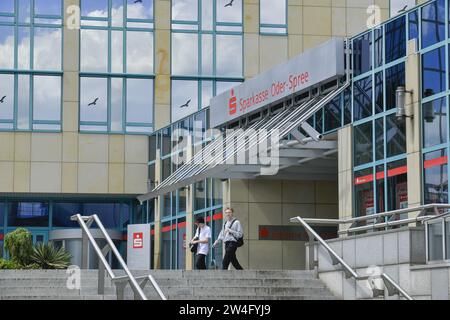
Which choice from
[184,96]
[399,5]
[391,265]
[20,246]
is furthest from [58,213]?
[391,265]

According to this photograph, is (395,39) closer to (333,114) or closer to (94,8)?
(333,114)

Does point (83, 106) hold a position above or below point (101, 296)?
above

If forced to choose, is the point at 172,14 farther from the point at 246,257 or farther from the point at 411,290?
the point at 411,290

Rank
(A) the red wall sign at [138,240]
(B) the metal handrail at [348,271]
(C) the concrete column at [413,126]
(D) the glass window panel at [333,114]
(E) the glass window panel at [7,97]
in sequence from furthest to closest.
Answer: (E) the glass window panel at [7,97], (A) the red wall sign at [138,240], (D) the glass window panel at [333,114], (C) the concrete column at [413,126], (B) the metal handrail at [348,271]

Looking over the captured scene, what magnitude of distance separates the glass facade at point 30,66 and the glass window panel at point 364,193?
17280 millimetres

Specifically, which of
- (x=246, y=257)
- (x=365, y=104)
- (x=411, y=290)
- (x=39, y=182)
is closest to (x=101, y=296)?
(x=411, y=290)

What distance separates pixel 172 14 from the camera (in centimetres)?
4003

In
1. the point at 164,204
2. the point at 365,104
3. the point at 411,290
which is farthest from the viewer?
the point at 164,204

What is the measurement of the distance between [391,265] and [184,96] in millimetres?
23524

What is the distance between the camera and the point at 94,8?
130ft

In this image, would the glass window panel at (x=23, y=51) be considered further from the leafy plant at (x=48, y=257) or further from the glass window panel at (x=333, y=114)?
the glass window panel at (x=333, y=114)

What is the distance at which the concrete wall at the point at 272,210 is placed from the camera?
95.3ft

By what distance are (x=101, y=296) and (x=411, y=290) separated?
14.5 ft

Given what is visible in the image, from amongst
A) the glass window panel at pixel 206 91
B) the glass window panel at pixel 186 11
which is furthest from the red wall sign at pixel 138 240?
the glass window panel at pixel 186 11
